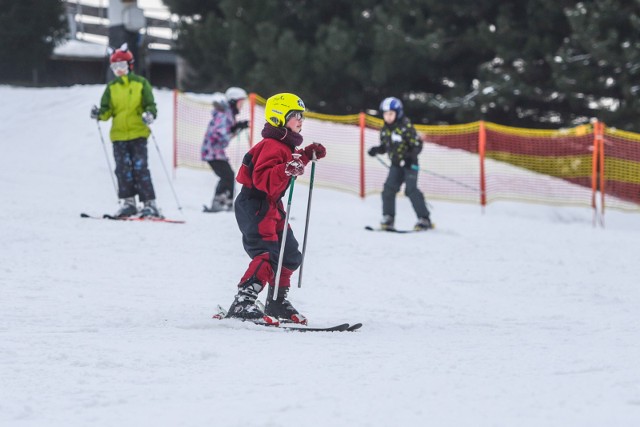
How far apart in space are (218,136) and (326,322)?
20.7ft

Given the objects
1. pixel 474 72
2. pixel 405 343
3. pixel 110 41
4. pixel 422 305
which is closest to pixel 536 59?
pixel 474 72

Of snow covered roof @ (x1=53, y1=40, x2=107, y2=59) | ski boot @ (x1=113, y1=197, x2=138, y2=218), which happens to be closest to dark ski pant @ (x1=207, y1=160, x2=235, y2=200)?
ski boot @ (x1=113, y1=197, x2=138, y2=218)

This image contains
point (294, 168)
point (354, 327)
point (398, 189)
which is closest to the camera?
point (294, 168)

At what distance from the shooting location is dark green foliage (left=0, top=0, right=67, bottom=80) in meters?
23.5

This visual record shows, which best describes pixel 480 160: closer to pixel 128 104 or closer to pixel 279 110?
pixel 128 104

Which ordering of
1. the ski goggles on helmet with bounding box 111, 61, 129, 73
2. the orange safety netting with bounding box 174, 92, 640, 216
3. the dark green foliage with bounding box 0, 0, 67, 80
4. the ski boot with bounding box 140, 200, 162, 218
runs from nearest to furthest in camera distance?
the ski goggles on helmet with bounding box 111, 61, 129, 73, the ski boot with bounding box 140, 200, 162, 218, the orange safety netting with bounding box 174, 92, 640, 216, the dark green foliage with bounding box 0, 0, 67, 80

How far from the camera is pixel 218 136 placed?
1245 cm

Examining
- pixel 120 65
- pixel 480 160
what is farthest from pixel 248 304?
pixel 480 160

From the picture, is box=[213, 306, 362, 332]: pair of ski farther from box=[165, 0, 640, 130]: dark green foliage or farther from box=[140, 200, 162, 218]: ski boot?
box=[165, 0, 640, 130]: dark green foliage

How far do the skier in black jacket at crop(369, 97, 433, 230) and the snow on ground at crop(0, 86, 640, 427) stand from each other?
0.39 meters

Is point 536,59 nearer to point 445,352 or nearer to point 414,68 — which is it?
point 414,68

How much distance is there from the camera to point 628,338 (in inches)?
239

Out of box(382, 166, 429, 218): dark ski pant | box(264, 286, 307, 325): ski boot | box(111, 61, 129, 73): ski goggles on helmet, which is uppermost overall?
box(111, 61, 129, 73): ski goggles on helmet

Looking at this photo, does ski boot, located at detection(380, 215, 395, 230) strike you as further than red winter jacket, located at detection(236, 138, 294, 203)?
Yes
